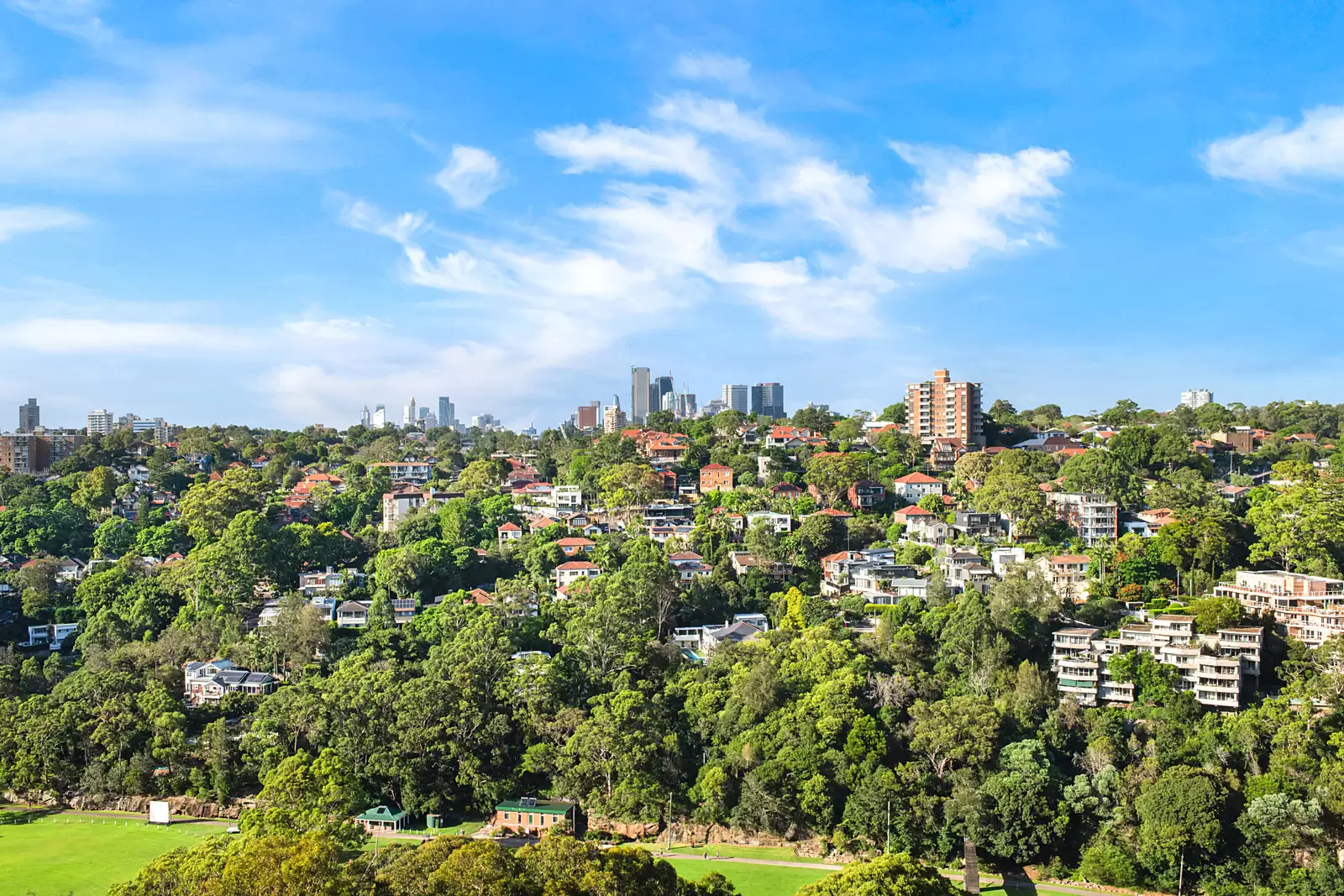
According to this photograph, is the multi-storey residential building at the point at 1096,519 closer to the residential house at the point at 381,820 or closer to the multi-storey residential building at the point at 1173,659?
the multi-storey residential building at the point at 1173,659

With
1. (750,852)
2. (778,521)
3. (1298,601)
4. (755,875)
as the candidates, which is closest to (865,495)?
(778,521)

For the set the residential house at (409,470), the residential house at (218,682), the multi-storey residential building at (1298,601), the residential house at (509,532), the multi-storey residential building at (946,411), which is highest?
the multi-storey residential building at (946,411)

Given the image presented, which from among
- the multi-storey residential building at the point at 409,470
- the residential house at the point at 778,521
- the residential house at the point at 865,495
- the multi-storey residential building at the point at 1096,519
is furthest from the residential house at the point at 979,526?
the multi-storey residential building at the point at 409,470

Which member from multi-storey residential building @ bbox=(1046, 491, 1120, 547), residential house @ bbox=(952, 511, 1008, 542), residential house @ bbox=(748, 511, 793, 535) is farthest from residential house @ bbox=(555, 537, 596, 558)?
multi-storey residential building @ bbox=(1046, 491, 1120, 547)

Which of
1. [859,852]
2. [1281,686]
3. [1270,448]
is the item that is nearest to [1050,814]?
[859,852]

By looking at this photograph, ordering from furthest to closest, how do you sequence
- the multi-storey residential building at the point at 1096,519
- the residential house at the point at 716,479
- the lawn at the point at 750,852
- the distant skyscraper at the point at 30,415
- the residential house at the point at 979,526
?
the distant skyscraper at the point at 30,415
the residential house at the point at 716,479
the residential house at the point at 979,526
the multi-storey residential building at the point at 1096,519
the lawn at the point at 750,852

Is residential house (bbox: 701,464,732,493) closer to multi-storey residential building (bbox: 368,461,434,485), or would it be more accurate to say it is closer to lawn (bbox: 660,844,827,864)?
multi-storey residential building (bbox: 368,461,434,485)

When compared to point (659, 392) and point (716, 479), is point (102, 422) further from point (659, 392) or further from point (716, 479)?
point (716, 479)
